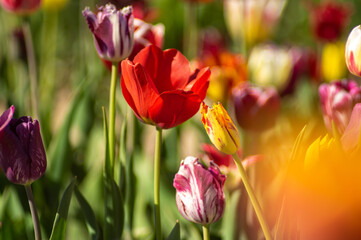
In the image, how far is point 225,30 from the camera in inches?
96.4

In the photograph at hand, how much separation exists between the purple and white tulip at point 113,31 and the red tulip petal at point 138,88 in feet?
0.18

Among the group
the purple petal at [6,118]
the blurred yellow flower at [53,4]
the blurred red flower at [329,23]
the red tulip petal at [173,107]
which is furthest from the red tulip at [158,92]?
the blurred yellow flower at [53,4]

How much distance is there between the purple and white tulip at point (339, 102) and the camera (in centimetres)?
57

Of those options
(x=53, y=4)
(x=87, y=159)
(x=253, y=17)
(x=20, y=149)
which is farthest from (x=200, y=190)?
(x=53, y=4)

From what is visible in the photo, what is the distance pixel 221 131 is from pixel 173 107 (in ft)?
0.22

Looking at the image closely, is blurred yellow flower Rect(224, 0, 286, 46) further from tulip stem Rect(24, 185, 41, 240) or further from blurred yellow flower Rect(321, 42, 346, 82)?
tulip stem Rect(24, 185, 41, 240)

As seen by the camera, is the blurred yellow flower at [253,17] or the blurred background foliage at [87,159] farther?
the blurred yellow flower at [253,17]

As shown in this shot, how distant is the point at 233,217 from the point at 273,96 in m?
0.26

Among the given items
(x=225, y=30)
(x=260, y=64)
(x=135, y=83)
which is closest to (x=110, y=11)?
(x=135, y=83)

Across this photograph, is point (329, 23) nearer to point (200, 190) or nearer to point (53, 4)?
point (53, 4)

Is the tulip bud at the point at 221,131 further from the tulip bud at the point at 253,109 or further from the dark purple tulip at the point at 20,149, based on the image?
the tulip bud at the point at 253,109

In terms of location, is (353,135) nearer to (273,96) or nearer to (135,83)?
(135,83)

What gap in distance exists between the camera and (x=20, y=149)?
45 cm

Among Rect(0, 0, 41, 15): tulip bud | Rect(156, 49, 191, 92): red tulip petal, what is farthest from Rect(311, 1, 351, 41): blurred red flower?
Rect(156, 49, 191, 92): red tulip petal
